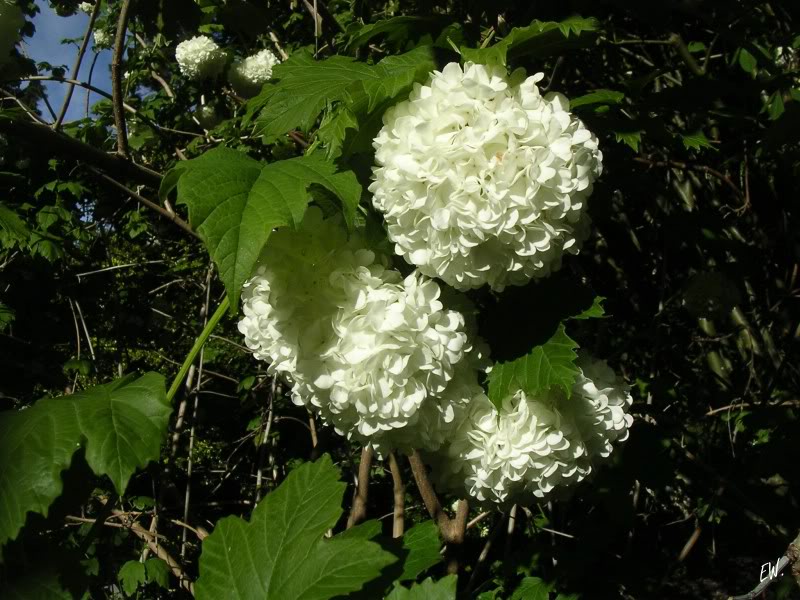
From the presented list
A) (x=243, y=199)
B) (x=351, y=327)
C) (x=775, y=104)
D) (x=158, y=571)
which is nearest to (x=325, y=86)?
(x=243, y=199)

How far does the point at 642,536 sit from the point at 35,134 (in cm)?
355

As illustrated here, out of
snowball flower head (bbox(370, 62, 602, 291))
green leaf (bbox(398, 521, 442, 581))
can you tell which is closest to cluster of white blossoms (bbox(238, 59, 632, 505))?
snowball flower head (bbox(370, 62, 602, 291))

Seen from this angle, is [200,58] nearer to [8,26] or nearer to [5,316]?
[8,26]

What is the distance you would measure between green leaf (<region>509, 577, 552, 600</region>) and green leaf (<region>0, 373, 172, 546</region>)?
123cm

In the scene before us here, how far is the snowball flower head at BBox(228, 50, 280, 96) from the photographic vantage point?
12.0ft

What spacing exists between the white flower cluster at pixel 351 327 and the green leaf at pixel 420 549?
47cm

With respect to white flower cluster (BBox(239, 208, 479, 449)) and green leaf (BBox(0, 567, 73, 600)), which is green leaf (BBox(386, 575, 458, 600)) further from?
green leaf (BBox(0, 567, 73, 600))

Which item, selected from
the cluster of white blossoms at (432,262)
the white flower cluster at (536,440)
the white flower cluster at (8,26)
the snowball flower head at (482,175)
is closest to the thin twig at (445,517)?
the white flower cluster at (536,440)

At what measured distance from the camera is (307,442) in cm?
479

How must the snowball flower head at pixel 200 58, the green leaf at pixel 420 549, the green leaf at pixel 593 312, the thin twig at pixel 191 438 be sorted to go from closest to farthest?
1. the green leaf at pixel 593 312
2. the green leaf at pixel 420 549
3. the thin twig at pixel 191 438
4. the snowball flower head at pixel 200 58

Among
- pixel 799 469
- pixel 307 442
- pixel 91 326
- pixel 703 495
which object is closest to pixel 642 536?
pixel 703 495

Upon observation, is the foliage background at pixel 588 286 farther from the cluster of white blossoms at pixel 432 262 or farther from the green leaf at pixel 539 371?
the cluster of white blossoms at pixel 432 262

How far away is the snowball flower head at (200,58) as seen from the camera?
12.9ft

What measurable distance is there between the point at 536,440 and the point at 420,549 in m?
0.48
